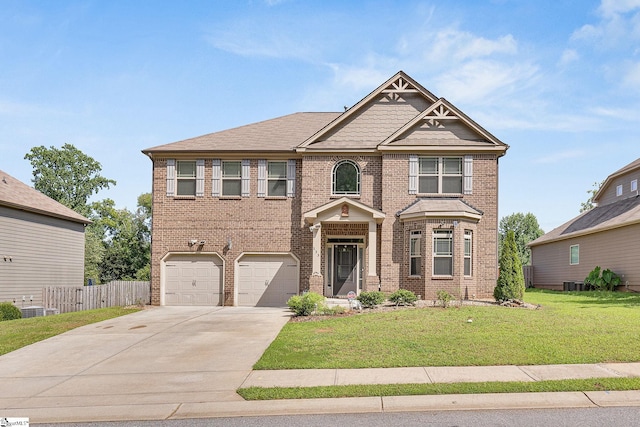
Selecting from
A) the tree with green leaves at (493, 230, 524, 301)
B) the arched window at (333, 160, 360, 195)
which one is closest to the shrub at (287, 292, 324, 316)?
the tree with green leaves at (493, 230, 524, 301)

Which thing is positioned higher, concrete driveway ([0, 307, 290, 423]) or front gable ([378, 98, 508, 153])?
front gable ([378, 98, 508, 153])

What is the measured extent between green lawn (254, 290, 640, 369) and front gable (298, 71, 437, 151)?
881 centimetres

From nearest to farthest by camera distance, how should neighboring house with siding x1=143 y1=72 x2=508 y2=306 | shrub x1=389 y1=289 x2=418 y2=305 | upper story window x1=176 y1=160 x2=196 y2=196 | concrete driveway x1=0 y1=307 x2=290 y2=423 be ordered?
concrete driveway x1=0 y1=307 x2=290 y2=423 < shrub x1=389 y1=289 x2=418 y2=305 < neighboring house with siding x1=143 y1=72 x2=508 y2=306 < upper story window x1=176 y1=160 x2=196 y2=196

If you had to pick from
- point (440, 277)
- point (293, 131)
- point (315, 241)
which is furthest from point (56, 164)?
point (440, 277)

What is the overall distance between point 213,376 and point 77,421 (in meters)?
2.62

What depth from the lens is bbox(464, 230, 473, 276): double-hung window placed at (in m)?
20.4

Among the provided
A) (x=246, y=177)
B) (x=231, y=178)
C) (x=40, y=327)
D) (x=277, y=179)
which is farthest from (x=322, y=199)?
(x=40, y=327)

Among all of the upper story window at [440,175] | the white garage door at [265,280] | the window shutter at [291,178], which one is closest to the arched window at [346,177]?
the window shutter at [291,178]

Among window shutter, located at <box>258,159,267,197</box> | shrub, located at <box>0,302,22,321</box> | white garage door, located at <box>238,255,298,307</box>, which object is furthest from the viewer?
window shutter, located at <box>258,159,267,197</box>

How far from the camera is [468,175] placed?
21.5 m

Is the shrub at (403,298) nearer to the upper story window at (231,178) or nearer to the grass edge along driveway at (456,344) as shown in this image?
the grass edge along driveway at (456,344)

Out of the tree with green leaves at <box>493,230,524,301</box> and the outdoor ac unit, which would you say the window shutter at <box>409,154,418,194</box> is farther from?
the outdoor ac unit

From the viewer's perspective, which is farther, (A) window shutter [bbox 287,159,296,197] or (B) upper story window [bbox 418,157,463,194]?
(A) window shutter [bbox 287,159,296,197]

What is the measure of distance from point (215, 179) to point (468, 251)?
10.5 metres
